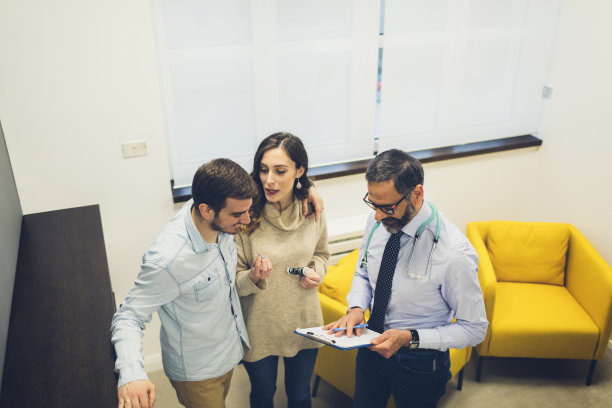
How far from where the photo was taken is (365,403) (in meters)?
2.13

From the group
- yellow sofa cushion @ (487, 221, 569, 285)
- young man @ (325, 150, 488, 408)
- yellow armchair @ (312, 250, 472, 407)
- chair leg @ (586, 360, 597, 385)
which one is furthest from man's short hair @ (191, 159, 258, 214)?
chair leg @ (586, 360, 597, 385)

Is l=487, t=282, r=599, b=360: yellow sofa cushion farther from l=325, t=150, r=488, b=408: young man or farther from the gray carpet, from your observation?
l=325, t=150, r=488, b=408: young man

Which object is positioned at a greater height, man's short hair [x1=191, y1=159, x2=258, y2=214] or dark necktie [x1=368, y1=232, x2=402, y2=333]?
man's short hair [x1=191, y1=159, x2=258, y2=214]

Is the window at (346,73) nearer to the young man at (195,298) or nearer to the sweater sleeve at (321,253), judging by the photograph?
the sweater sleeve at (321,253)

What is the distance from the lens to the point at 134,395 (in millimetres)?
1307

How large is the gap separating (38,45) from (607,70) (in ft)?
10.4

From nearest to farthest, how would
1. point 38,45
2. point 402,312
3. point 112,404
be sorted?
point 112,404, point 402,312, point 38,45

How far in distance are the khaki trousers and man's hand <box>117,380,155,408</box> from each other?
55 cm

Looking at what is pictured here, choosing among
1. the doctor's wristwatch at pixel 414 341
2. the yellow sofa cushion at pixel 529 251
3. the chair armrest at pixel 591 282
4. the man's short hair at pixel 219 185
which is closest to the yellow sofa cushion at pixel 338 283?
the doctor's wristwatch at pixel 414 341

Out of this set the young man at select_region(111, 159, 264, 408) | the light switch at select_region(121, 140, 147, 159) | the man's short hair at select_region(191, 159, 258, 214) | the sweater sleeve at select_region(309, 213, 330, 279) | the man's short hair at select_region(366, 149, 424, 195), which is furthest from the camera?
the light switch at select_region(121, 140, 147, 159)

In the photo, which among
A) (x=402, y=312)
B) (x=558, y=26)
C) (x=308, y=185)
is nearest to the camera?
(x=402, y=312)

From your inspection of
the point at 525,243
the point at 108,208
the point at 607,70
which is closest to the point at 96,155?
the point at 108,208

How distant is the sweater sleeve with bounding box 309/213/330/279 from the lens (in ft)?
6.98

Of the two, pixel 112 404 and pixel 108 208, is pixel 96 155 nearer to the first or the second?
pixel 108 208
